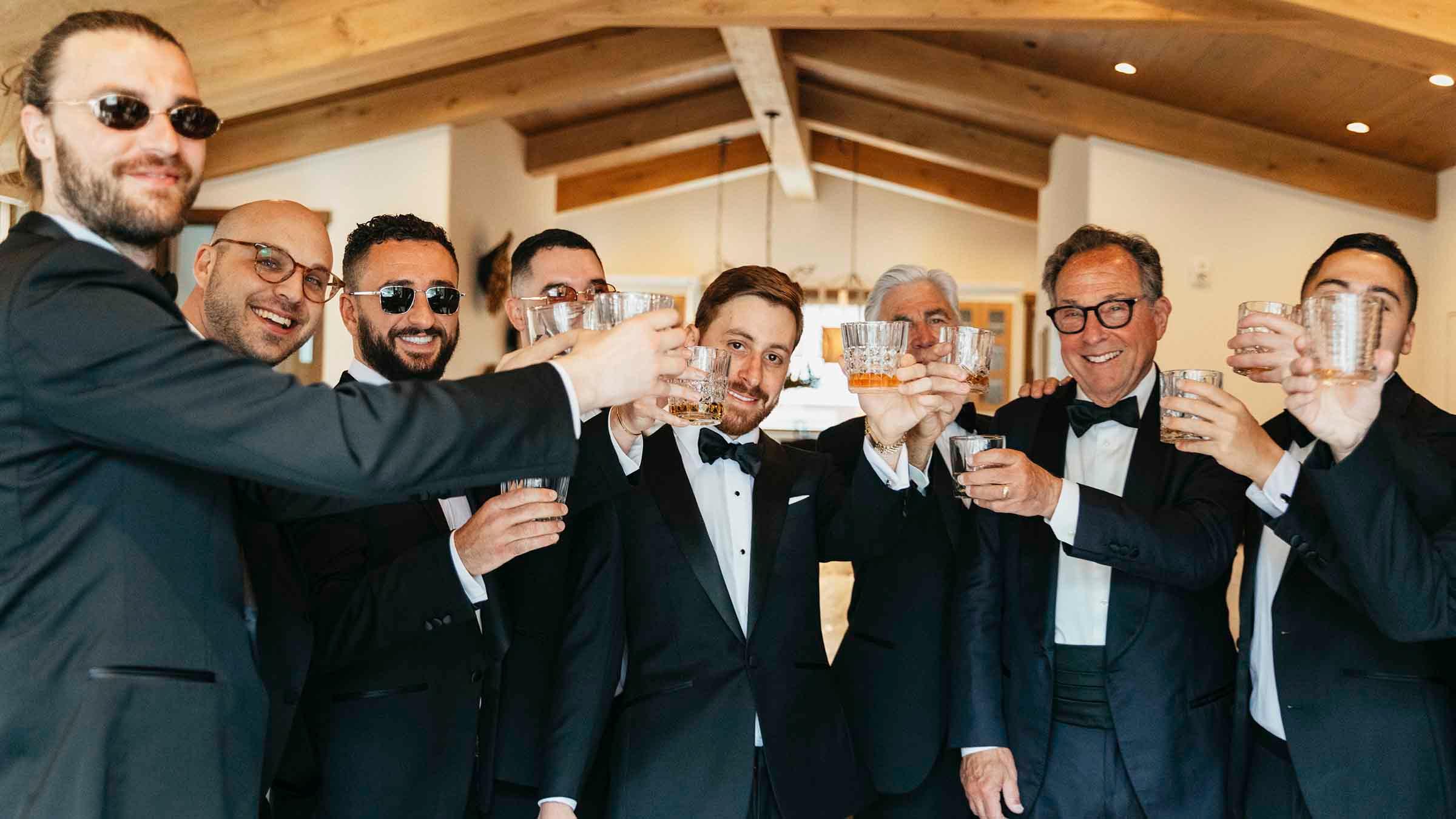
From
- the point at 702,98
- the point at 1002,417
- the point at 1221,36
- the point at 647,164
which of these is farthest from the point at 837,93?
the point at 1002,417

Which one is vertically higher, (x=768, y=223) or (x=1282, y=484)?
(x=768, y=223)

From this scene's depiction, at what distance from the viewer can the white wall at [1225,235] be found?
734cm

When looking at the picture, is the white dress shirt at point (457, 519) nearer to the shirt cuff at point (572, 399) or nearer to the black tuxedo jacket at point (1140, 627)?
the shirt cuff at point (572, 399)

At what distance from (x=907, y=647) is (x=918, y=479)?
0.55 metres

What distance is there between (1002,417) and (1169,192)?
5287 millimetres

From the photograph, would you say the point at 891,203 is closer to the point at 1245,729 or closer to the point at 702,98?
the point at 702,98

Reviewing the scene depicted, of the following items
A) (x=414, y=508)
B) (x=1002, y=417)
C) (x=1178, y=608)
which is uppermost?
(x=1002, y=417)

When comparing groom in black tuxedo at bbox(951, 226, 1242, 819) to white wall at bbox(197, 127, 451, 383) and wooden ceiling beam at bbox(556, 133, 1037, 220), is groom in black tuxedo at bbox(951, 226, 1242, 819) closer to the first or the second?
white wall at bbox(197, 127, 451, 383)

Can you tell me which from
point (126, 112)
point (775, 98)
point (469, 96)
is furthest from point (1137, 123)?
point (126, 112)

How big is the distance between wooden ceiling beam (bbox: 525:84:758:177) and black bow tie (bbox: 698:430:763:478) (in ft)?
24.4

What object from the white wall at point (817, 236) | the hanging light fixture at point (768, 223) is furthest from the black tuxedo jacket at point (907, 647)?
the hanging light fixture at point (768, 223)

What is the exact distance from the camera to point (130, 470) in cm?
151

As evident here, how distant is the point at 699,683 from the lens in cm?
231

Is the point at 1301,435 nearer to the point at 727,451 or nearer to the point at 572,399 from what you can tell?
the point at 727,451
